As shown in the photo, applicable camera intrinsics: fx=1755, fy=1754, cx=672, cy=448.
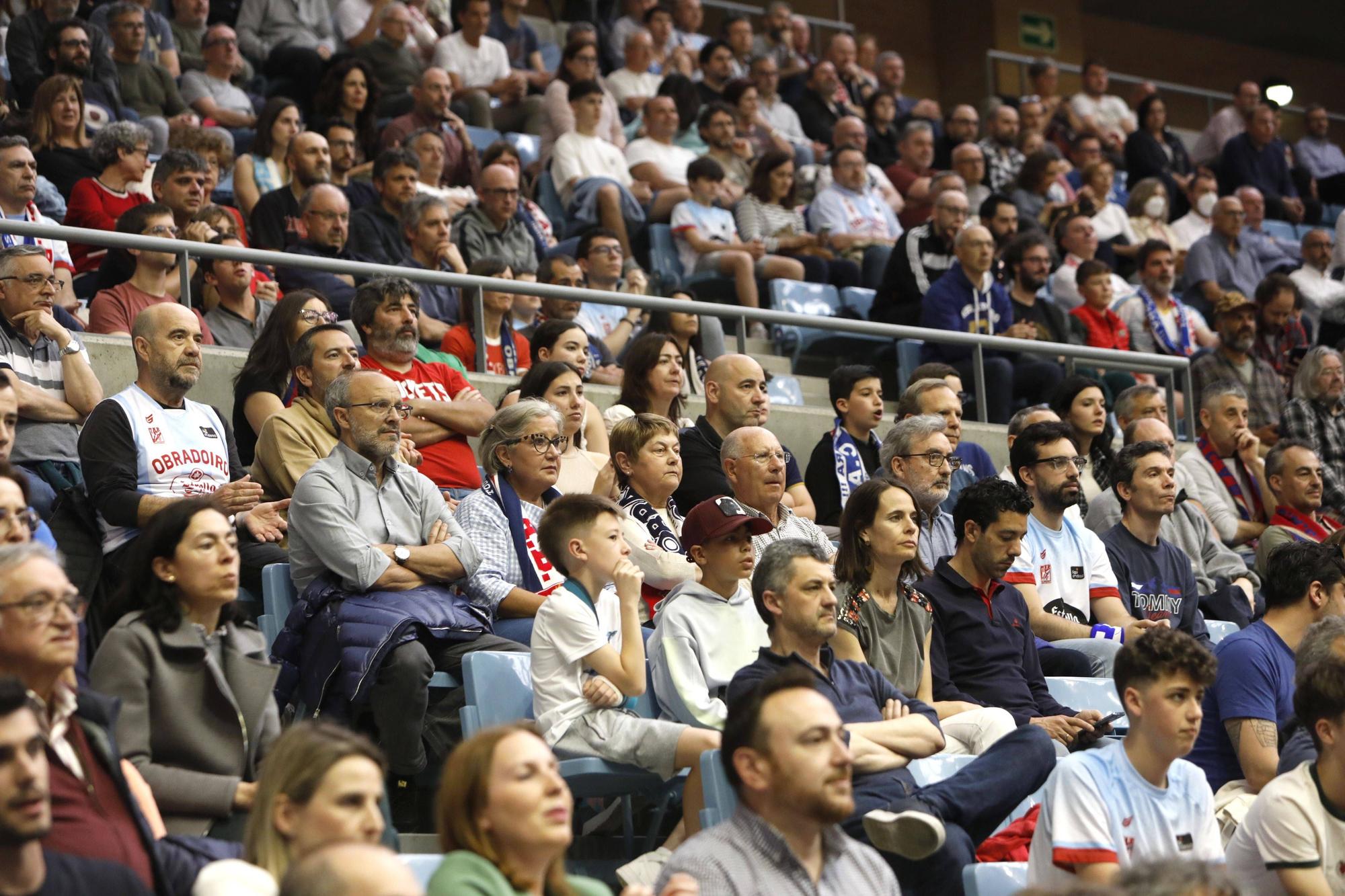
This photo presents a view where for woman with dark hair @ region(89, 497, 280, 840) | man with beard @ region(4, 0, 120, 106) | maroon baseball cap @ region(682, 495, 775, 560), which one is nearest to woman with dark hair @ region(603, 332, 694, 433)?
maroon baseball cap @ region(682, 495, 775, 560)

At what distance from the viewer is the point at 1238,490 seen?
25.0 feet

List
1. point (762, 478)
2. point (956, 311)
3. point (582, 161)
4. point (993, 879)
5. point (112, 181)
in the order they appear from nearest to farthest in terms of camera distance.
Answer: point (993, 879) → point (762, 478) → point (112, 181) → point (956, 311) → point (582, 161)

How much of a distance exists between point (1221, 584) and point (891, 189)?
179 inches

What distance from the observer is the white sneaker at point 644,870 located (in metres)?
3.68

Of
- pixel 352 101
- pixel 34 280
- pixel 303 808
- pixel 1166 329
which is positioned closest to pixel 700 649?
pixel 303 808

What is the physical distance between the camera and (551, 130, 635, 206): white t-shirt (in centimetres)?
914

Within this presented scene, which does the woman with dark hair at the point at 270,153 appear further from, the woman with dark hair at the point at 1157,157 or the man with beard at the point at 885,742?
the woman with dark hair at the point at 1157,157

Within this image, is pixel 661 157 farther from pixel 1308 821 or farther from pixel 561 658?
pixel 1308 821

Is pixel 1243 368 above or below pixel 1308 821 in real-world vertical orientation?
above

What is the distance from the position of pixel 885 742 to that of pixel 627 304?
10.9 feet

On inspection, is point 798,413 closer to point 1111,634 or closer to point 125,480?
point 1111,634

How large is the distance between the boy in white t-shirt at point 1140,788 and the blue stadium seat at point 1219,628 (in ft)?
7.67

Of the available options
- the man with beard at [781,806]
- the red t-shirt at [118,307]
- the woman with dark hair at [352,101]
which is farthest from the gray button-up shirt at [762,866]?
the woman with dark hair at [352,101]


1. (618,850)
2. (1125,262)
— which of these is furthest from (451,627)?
(1125,262)
